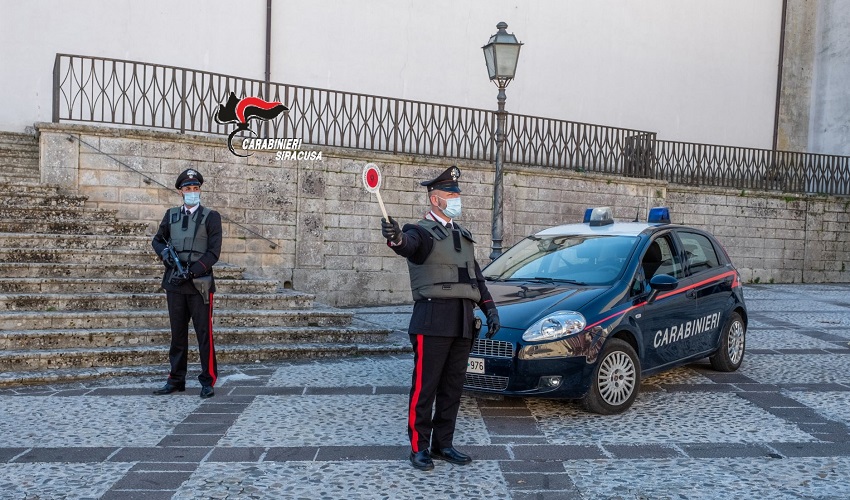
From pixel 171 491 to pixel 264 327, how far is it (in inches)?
195

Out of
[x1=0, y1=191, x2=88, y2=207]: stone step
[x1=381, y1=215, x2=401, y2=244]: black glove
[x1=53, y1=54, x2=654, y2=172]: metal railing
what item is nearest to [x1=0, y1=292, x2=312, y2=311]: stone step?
[x1=0, y1=191, x2=88, y2=207]: stone step

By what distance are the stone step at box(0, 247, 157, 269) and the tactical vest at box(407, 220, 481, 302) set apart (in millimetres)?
6029

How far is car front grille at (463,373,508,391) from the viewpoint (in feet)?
19.7

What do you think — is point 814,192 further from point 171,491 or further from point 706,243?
point 171,491

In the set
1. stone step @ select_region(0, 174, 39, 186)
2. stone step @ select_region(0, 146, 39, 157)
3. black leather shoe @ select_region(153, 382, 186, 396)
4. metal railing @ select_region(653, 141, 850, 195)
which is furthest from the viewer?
metal railing @ select_region(653, 141, 850, 195)

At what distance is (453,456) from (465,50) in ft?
47.3

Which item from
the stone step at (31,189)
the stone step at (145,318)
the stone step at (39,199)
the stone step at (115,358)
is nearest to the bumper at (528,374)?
the stone step at (115,358)

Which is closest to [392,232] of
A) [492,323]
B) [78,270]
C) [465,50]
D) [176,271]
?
[492,323]

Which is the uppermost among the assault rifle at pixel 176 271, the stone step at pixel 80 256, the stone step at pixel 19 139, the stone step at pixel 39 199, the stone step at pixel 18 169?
the stone step at pixel 19 139

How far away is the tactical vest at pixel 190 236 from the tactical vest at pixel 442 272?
2.76m

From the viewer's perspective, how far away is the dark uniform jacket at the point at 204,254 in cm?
692

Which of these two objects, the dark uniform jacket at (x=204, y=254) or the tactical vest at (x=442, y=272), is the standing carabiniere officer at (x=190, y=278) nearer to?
the dark uniform jacket at (x=204, y=254)

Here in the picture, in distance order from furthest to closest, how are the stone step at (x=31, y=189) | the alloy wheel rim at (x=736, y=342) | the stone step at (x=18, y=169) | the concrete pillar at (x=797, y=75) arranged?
1. the concrete pillar at (x=797, y=75)
2. the stone step at (x=18, y=169)
3. the stone step at (x=31, y=189)
4. the alloy wheel rim at (x=736, y=342)

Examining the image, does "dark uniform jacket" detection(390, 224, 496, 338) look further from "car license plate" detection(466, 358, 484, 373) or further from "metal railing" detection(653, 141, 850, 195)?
"metal railing" detection(653, 141, 850, 195)
